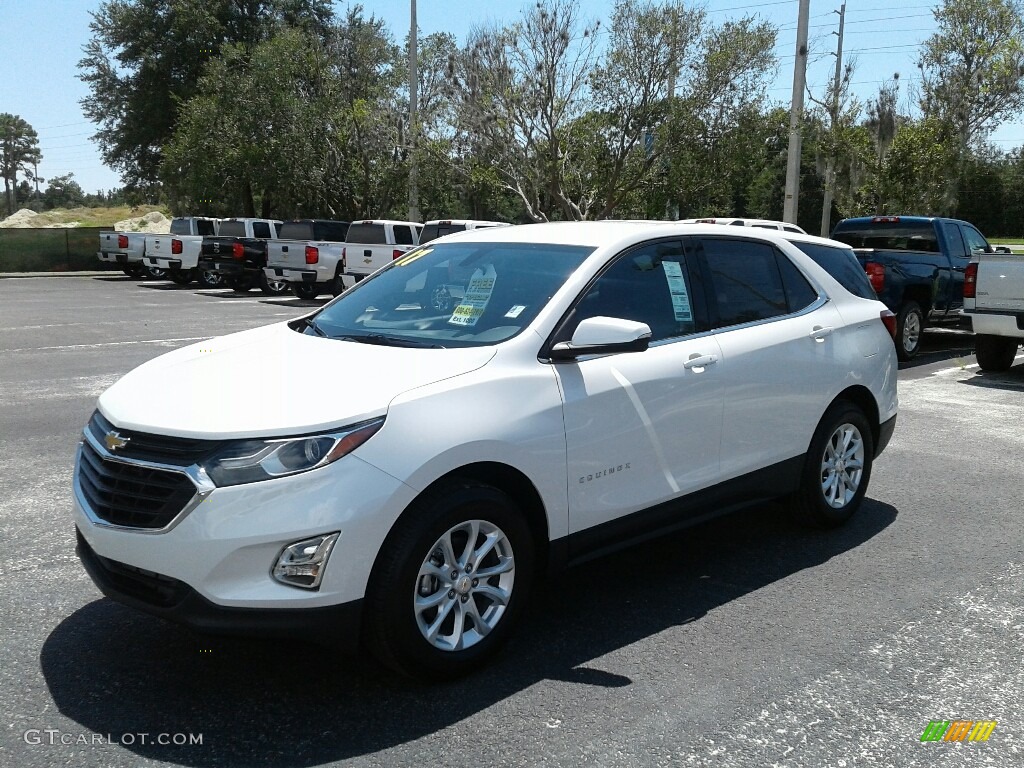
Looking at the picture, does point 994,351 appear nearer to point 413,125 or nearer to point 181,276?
point 413,125

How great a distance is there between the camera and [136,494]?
3.55m

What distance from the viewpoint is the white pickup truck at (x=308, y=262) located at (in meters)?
22.7

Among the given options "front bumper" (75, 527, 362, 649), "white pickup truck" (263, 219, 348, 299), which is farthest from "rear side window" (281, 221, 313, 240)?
"front bumper" (75, 527, 362, 649)

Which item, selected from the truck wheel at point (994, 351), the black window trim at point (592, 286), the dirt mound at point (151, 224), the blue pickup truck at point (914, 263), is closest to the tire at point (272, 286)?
the blue pickup truck at point (914, 263)

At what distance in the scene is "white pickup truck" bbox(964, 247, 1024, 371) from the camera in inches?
459

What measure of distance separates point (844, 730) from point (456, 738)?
1350 millimetres

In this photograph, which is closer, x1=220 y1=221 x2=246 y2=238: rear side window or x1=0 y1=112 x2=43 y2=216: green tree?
x1=220 y1=221 x2=246 y2=238: rear side window

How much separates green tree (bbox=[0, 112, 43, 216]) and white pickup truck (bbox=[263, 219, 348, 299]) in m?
125

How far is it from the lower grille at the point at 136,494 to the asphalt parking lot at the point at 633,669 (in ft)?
1.02

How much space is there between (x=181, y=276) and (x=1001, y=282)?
22.8 metres

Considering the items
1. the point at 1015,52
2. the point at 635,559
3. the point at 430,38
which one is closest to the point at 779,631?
the point at 635,559

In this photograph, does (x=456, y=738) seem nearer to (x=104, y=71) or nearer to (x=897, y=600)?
(x=897, y=600)

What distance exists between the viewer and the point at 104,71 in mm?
40000

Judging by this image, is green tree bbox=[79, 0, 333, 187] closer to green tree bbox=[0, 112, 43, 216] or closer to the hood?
the hood
